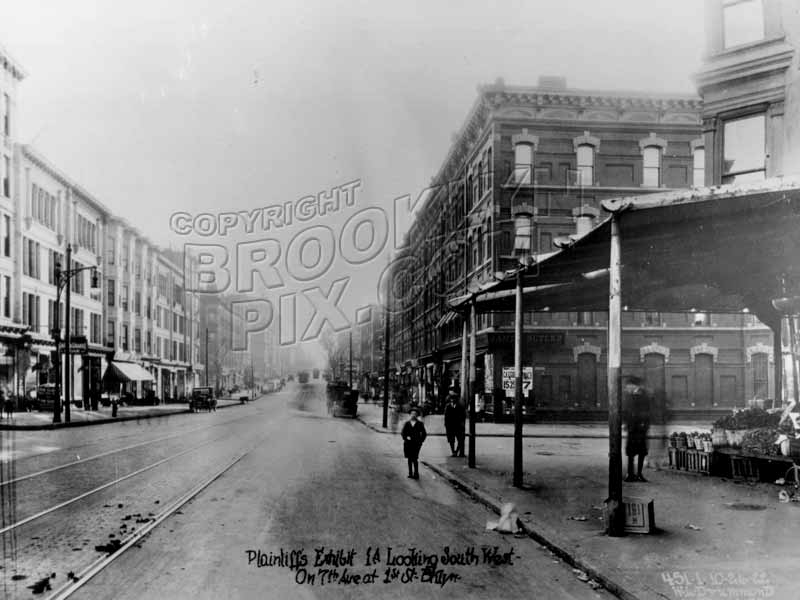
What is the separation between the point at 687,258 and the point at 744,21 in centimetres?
998

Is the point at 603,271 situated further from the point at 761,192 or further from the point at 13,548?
the point at 13,548

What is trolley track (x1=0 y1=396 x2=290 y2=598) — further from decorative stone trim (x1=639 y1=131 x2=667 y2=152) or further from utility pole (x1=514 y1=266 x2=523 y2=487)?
decorative stone trim (x1=639 y1=131 x2=667 y2=152)

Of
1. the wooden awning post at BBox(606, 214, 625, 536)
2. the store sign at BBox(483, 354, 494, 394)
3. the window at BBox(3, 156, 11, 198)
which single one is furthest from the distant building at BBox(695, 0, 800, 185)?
the window at BBox(3, 156, 11, 198)

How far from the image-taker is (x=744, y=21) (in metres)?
20.3

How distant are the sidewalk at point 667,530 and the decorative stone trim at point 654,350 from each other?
77.8ft

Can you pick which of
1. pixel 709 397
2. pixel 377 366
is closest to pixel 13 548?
pixel 709 397

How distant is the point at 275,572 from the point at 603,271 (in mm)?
10429

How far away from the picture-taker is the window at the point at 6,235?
3825cm

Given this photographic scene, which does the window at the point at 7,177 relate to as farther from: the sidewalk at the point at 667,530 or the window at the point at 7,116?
the sidewalk at the point at 667,530

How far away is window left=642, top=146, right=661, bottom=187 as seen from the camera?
38.6 m

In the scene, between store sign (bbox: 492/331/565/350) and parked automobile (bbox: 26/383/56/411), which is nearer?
store sign (bbox: 492/331/565/350)

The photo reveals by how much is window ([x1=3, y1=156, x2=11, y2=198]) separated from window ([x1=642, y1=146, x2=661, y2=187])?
103 feet

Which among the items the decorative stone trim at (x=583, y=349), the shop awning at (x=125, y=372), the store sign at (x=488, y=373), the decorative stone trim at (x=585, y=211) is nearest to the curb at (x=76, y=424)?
the shop awning at (x=125, y=372)

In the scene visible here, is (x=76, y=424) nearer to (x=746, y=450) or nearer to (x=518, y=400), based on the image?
(x=518, y=400)
